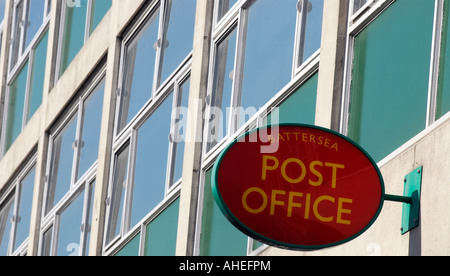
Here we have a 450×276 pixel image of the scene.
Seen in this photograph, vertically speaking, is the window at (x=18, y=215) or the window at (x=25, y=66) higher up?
the window at (x=25, y=66)

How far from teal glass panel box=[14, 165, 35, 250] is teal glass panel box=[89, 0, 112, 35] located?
A: 138 inches

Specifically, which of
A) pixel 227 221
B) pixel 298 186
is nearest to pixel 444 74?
pixel 298 186

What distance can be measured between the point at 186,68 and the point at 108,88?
2673 mm

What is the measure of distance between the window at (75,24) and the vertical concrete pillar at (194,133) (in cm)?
491

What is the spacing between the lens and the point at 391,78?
973 cm

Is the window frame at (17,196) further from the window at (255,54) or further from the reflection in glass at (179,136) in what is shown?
the window at (255,54)

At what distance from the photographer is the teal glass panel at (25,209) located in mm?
21172

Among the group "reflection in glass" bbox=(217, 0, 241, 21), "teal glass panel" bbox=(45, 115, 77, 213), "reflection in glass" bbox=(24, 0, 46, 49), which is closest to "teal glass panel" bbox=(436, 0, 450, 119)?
"reflection in glass" bbox=(217, 0, 241, 21)

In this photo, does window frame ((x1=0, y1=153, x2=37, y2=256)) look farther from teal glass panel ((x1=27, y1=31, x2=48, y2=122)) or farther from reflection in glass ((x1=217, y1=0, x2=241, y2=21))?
reflection in glass ((x1=217, y1=0, x2=241, y2=21))

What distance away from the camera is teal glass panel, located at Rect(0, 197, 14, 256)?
22.2 m

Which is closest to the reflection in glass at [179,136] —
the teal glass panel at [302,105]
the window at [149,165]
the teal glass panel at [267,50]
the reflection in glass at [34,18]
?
the window at [149,165]

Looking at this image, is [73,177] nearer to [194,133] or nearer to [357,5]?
[194,133]
